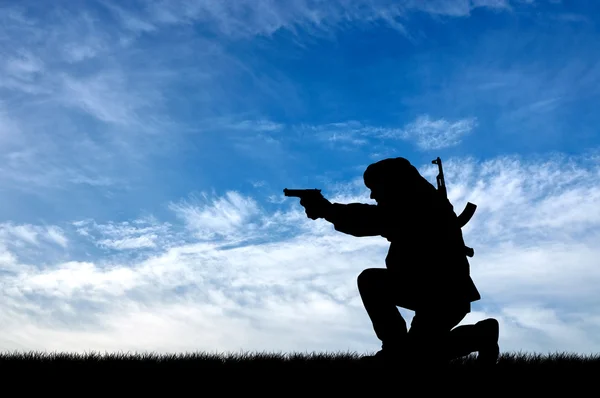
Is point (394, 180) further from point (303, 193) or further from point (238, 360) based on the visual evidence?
point (238, 360)

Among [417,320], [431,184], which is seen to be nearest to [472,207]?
[431,184]

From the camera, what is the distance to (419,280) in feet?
19.6

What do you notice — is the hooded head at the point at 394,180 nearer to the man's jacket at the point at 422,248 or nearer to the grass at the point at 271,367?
the man's jacket at the point at 422,248

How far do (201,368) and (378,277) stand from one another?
9.76 ft

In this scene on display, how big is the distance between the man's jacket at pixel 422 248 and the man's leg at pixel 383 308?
119 millimetres

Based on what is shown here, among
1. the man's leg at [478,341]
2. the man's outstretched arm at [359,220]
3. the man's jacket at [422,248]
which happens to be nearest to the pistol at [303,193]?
the man's outstretched arm at [359,220]

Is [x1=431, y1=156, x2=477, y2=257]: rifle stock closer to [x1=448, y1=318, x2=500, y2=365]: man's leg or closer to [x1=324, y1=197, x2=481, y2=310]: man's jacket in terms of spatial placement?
[x1=324, y1=197, x2=481, y2=310]: man's jacket

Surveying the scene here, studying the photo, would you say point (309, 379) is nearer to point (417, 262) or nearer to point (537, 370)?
point (417, 262)

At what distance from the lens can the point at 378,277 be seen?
6082 mm

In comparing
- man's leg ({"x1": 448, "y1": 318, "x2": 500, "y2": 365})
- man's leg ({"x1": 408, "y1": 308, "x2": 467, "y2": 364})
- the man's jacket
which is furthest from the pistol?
man's leg ({"x1": 448, "y1": 318, "x2": 500, "y2": 365})

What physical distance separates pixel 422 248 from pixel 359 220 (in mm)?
683

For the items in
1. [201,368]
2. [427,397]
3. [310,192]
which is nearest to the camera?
[427,397]

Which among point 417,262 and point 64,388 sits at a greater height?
point 417,262

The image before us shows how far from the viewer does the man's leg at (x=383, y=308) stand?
6023 mm
